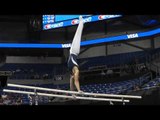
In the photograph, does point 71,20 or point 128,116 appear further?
point 71,20

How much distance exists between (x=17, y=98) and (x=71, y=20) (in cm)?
515

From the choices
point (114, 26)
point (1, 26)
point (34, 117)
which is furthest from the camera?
point (1, 26)

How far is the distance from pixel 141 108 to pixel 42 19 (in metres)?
16.5

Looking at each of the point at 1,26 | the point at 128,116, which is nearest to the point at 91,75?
the point at 1,26

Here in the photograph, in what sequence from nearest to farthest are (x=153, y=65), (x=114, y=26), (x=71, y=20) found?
1. (x=153, y=65)
2. (x=71, y=20)
3. (x=114, y=26)

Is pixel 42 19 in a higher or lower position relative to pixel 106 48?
higher

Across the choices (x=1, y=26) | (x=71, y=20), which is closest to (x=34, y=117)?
(x=71, y=20)

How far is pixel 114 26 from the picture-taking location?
1947cm

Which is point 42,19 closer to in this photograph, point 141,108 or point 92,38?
point 92,38

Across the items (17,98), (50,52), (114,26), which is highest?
(114,26)

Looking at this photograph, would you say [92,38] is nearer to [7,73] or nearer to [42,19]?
[42,19]

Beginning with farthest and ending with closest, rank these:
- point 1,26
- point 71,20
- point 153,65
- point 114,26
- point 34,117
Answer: point 1,26
point 114,26
point 71,20
point 153,65
point 34,117

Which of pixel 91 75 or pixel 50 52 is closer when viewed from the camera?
pixel 91 75

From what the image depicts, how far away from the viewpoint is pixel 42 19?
19125 mm
